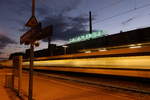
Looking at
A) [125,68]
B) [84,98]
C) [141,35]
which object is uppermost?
[141,35]

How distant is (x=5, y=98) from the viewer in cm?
823

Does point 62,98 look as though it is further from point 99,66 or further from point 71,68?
point 71,68

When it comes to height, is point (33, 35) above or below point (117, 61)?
above

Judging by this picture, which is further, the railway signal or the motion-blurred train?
the motion-blurred train

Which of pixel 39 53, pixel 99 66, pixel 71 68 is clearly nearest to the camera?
pixel 99 66

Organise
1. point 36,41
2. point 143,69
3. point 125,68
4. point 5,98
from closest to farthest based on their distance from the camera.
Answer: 1. point 36,41
2. point 5,98
3. point 143,69
4. point 125,68

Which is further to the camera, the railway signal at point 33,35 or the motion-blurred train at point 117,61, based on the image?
the motion-blurred train at point 117,61

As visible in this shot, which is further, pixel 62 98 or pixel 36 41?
pixel 62 98

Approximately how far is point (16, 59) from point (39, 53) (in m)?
27.6

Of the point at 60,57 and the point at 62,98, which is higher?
the point at 60,57

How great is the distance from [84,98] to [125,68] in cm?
358

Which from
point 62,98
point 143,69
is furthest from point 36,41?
point 143,69

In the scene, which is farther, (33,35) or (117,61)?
(117,61)

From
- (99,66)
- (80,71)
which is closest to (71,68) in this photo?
(80,71)
